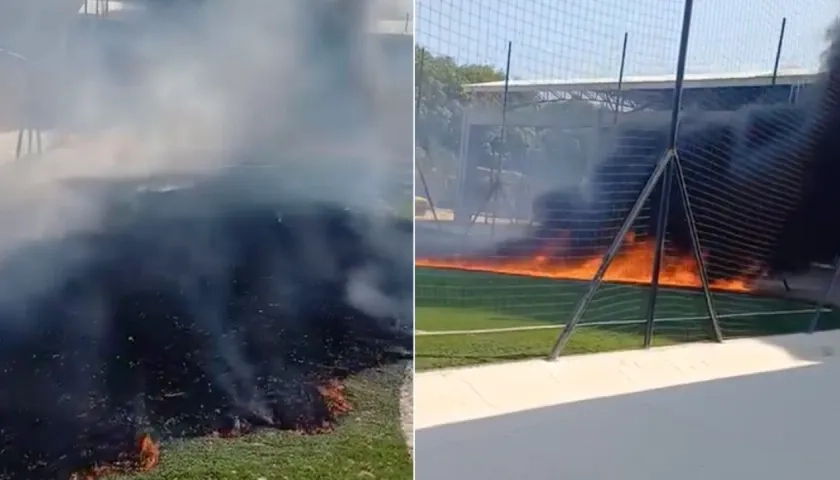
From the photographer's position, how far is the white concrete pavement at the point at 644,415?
214cm

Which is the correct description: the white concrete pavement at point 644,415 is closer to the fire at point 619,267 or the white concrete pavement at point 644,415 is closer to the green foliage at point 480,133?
the fire at point 619,267

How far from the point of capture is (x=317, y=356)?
1852 millimetres

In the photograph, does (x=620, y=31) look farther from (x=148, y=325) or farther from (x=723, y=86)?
(x=148, y=325)

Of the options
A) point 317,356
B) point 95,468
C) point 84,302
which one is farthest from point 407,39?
point 95,468

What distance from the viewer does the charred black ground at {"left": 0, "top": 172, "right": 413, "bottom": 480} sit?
163 cm

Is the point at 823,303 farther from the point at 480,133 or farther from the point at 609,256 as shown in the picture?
the point at 480,133

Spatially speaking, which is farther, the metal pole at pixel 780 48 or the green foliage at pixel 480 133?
the metal pole at pixel 780 48

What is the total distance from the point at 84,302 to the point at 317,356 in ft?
1.76

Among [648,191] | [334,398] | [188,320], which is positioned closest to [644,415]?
[648,191]

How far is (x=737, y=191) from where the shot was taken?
2748mm

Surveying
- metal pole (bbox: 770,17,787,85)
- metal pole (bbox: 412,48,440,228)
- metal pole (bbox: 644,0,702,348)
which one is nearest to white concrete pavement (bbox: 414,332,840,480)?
metal pole (bbox: 644,0,702,348)

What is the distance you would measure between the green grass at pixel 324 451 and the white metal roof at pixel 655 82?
833 millimetres

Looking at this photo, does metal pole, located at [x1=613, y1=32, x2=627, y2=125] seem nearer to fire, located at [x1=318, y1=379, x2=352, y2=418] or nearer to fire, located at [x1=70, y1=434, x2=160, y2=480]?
fire, located at [x1=318, y1=379, x2=352, y2=418]

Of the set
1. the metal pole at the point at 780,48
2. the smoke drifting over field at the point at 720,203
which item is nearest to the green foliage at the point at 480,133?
the smoke drifting over field at the point at 720,203
